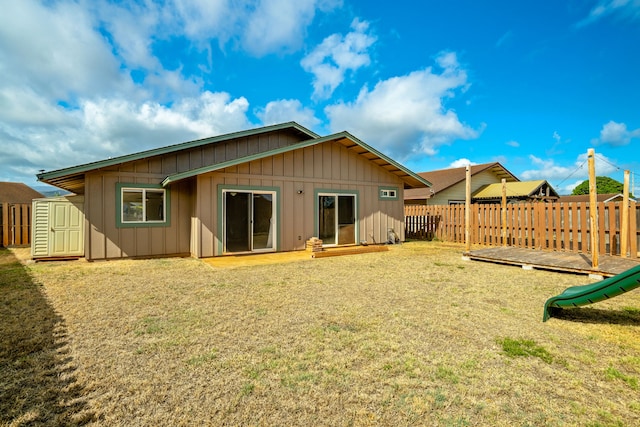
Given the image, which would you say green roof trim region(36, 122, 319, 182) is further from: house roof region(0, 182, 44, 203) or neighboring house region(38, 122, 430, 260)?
house roof region(0, 182, 44, 203)

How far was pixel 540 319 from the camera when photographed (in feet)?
12.8

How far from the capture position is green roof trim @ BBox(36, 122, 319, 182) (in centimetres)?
787

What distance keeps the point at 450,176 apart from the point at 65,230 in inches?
896

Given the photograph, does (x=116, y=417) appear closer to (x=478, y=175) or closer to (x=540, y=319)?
(x=540, y=319)

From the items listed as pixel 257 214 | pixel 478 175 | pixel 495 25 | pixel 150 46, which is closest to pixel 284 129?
pixel 257 214

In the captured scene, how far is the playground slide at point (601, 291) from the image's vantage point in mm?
3197

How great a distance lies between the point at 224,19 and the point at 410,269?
37.4ft

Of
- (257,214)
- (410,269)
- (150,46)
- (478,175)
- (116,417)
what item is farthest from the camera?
(478,175)

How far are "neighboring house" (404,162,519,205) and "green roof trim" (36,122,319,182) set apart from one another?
11723 mm

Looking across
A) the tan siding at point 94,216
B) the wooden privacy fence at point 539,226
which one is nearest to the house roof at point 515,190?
the wooden privacy fence at point 539,226

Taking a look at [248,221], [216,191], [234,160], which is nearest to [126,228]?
[216,191]

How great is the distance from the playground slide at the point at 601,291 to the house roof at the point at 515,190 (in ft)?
62.5

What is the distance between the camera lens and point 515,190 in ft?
69.8

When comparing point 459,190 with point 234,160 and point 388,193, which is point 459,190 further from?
point 234,160
